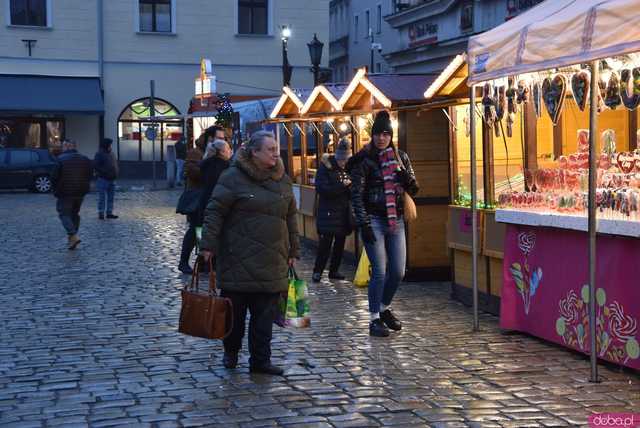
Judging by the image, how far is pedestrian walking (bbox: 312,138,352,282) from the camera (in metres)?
12.2

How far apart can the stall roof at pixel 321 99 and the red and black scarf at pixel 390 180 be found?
18.5 ft

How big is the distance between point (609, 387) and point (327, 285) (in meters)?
5.54

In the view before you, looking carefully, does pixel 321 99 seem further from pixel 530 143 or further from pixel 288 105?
pixel 530 143

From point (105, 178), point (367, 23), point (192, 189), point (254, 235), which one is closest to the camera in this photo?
A: point (254, 235)

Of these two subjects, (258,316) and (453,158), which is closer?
(258,316)

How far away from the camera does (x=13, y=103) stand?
3694cm

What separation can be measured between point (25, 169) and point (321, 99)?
18644mm

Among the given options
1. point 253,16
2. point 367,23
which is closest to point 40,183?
point 253,16

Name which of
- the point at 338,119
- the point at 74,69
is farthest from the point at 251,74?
the point at 338,119

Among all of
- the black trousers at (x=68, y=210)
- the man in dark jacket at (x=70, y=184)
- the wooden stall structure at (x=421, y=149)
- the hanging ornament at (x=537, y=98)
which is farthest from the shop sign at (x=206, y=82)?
the hanging ornament at (x=537, y=98)

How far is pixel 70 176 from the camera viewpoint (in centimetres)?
1669

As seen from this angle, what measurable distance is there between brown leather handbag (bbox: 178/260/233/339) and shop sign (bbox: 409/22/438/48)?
1189 inches

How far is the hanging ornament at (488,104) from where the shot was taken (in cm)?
945

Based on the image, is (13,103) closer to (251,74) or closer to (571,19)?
(251,74)
